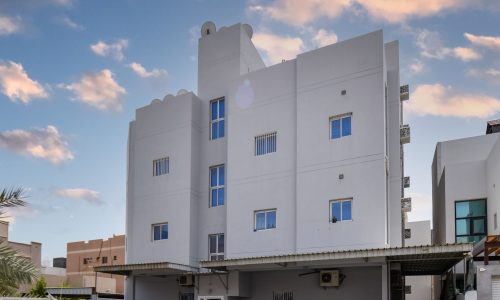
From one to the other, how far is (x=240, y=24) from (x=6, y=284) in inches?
698

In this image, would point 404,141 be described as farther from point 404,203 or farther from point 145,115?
point 145,115

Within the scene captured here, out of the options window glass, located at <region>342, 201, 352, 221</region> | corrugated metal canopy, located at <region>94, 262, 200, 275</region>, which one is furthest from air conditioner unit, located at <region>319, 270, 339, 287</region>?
corrugated metal canopy, located at <region>94, 262, 200, 275</region>

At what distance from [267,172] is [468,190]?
8.69 meters

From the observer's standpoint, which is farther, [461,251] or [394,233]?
[394,233]

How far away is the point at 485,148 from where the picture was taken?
23812 millimetres

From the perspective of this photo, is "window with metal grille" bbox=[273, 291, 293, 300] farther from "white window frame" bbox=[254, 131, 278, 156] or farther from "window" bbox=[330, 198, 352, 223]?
"white window frame" bbox=[254, 131, 278, 156]

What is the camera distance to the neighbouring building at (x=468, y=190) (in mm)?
20798

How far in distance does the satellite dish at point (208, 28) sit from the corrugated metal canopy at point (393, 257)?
1105 cm

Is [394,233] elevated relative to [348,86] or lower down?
lower down

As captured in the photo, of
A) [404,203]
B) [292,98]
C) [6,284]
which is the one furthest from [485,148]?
[6,284]

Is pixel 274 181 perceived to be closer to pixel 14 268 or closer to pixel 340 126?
pixel 340 126

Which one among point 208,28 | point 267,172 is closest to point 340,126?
point 267,172

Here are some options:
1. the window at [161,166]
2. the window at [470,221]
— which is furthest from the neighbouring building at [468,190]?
the window at [161,166]

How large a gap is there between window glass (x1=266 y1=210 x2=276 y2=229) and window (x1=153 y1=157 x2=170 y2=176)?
18.7ft
